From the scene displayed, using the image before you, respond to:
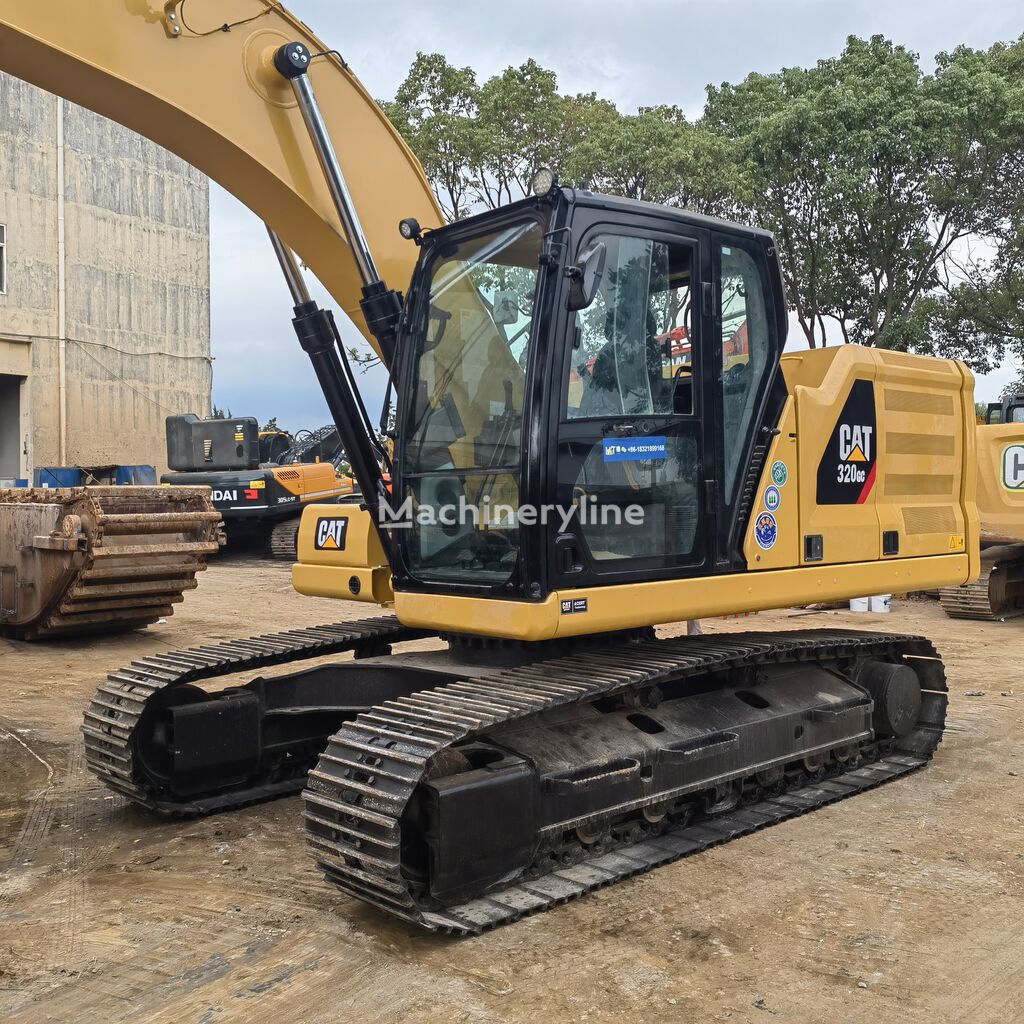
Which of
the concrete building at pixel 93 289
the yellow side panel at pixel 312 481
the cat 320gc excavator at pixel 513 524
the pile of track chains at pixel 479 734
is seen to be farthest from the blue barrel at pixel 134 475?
the pile of track chains at pixel 479 734

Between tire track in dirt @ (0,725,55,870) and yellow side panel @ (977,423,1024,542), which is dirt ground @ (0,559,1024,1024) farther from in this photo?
yellow side panel @ (977,423,1024,542)

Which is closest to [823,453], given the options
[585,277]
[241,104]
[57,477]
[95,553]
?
[585,277]

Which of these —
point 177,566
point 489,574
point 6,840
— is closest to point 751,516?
point 489,574

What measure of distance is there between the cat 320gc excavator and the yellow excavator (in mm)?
5997

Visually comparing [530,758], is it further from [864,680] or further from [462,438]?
[864,680]

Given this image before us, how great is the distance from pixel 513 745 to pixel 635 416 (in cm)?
136

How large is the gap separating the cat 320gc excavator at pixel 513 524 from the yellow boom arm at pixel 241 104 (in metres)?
0.01

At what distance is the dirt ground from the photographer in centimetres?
328

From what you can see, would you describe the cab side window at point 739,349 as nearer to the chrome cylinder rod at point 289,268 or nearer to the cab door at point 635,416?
the cab door at point 635,416

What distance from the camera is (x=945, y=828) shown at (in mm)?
4914

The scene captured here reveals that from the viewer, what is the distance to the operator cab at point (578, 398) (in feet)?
13.8

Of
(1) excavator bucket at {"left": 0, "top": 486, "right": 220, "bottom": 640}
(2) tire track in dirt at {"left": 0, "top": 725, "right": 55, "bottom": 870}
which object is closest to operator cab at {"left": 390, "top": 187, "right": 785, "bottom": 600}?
(2) tire track in dirt at {"left": 0, "top": 725, "right": 55, "bottom": 870}

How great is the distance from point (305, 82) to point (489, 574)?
219 centimetres

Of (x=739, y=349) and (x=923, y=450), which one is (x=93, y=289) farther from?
(x=739, y=349)
